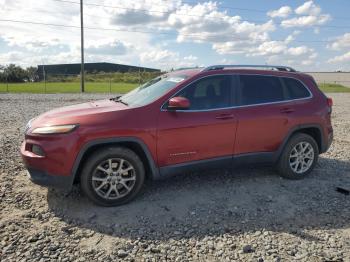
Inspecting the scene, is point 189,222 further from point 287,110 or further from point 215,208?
point 287,110

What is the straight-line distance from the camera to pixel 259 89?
5.13 m

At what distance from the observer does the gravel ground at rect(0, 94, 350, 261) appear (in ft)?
10.9

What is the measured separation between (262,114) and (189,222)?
2044 millimetres

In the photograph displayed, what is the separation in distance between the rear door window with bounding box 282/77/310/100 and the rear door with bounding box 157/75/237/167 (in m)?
1.08

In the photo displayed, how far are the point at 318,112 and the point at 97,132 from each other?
362 centimetres

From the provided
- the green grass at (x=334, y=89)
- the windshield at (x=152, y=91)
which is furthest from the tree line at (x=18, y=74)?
the windshield at (x=152, y=91)

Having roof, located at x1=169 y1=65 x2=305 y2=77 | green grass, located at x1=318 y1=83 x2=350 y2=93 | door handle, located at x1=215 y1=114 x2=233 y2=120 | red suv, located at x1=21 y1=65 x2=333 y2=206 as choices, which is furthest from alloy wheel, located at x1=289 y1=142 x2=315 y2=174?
green grass, located at x1=318 y1=83 x2=350 y2=93

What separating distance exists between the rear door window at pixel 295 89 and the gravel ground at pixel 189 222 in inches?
53.9

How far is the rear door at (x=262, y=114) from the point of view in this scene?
192 inches

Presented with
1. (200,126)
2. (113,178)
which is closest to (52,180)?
(113,178)

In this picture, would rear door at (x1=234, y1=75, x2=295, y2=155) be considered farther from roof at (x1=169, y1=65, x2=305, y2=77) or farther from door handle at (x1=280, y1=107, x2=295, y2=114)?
roof at (x1=169, y1=65, x2=305, y2=77)

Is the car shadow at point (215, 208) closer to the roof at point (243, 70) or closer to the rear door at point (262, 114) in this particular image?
the rear door at point (262, 114)

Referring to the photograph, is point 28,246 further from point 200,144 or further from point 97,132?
point 200,144

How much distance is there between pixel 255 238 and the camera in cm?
362
